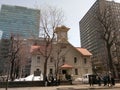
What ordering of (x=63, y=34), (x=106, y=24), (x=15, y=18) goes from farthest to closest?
(x=15, y=18) < (x=63, y=34) < (x=106, y=24)

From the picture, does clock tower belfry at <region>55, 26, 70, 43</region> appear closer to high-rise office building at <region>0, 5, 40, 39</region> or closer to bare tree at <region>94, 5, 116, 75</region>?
bare tree at <region>94, 5, 116, 75</region>

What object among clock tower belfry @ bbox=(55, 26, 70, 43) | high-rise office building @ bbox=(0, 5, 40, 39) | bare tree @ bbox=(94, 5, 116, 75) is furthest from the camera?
high-rise office building @ bbox=(0, 5, 40, 39)

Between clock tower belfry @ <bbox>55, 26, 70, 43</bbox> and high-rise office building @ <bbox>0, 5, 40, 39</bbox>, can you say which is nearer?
clock tower belfry @ <bbox>55, 26, 70, 43</bbox>

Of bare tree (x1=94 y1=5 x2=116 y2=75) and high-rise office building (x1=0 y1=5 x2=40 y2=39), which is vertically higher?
high-rise office building (x1=0 y1=5 x2=40 y2=39)

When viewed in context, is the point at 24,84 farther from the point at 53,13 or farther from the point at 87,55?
the point at 87,55

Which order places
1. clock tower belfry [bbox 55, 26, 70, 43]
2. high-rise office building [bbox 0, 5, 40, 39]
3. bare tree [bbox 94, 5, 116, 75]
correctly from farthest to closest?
1. high-rise office building [bbox 0, 5, 40, 39]
2. clock tower belfry [bbox 55, 26, 70, 43]
3. bare tree [bbox 94, 5, 116, 75]

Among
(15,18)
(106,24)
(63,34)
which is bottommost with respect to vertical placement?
(106,24)

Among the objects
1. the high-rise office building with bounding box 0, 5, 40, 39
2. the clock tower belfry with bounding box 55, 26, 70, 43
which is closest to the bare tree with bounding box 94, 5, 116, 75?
the clock tower belfry with bounding box 55, 26, 70, 43

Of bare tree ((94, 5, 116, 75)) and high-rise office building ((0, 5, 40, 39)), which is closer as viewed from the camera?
bare tree ((94, 5, 116, 75))

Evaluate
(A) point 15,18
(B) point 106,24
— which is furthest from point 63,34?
(A) point 15,18

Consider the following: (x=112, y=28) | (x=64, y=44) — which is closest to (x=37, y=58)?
(x=64, y=44)

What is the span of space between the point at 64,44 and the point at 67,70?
771 cm

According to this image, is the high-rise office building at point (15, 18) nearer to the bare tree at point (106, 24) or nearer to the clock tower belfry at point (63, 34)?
the clock tower belfry at point (63, 34)

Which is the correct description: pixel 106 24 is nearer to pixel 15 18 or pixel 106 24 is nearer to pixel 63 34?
pixel 63 34
